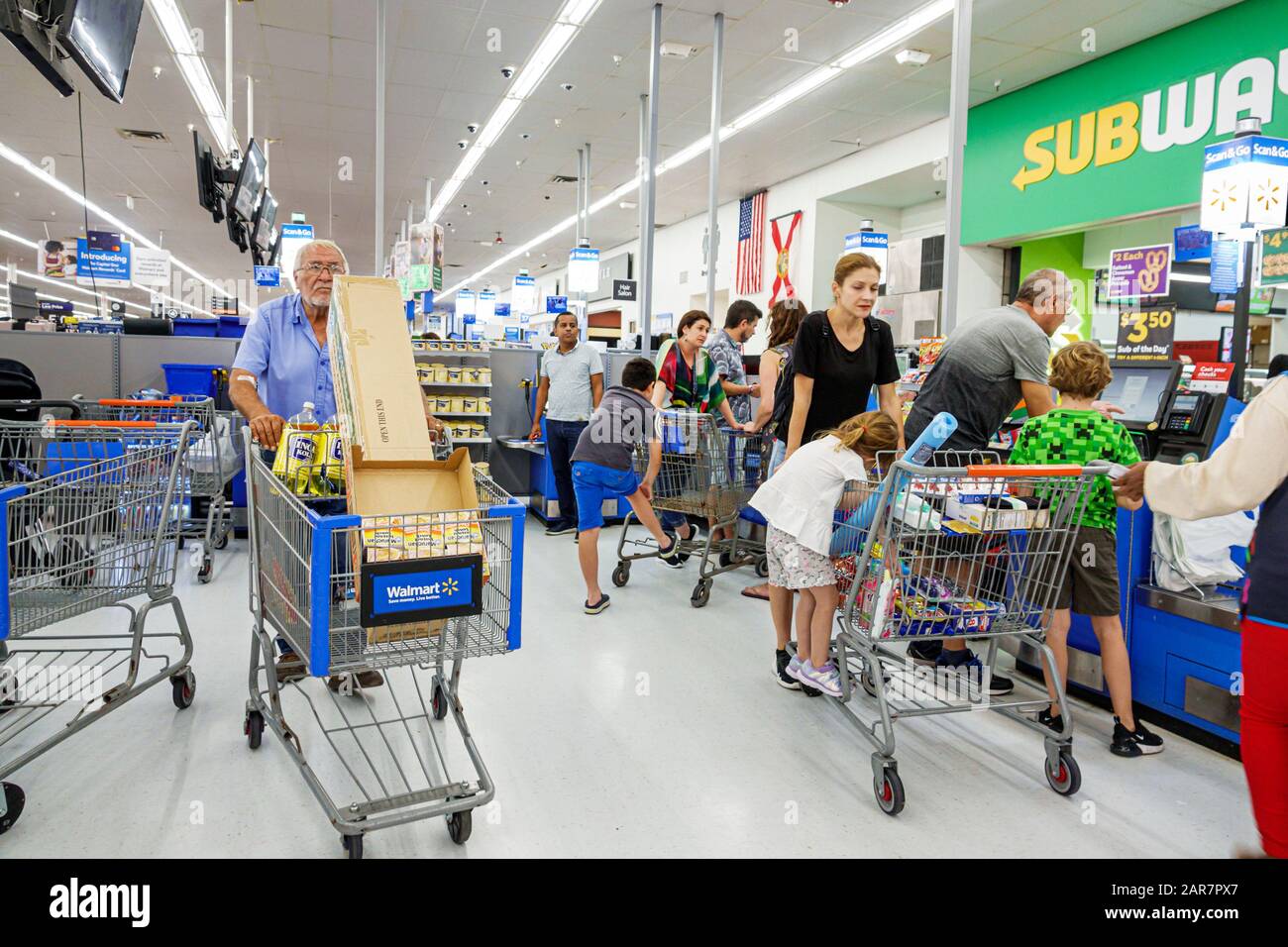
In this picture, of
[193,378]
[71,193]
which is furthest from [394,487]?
[71,193]

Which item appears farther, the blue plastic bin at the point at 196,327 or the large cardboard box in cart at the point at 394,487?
the blue plastic bin at the point at 196,327

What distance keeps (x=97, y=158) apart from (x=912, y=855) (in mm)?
16310

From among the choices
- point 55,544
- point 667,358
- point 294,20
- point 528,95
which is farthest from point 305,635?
point 528,95

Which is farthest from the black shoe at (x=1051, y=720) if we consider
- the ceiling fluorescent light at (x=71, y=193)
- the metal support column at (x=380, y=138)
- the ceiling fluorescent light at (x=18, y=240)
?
the ceiling fluorescent light at (x=18, y=240)

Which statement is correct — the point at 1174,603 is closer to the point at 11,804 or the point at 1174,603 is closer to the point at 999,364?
the point at 999,364

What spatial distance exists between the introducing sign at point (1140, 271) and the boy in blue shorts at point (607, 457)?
5.56 meters

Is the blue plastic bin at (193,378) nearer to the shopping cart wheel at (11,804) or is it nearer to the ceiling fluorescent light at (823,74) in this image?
the shopping cart wheel at (11,804)

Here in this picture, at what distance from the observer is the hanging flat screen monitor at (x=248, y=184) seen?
8789 mm

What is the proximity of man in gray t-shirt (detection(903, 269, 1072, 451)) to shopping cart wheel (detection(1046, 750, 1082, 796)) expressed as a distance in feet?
4.17

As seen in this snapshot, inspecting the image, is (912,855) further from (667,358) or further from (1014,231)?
(1014,231)

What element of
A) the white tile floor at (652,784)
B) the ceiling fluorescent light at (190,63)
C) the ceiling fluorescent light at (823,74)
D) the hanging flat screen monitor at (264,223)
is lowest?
the white tile floor at (652,784)

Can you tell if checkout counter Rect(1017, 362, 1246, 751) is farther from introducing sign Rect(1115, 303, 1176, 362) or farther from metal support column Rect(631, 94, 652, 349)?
metal support column Rect(631, 94, 652, 349)

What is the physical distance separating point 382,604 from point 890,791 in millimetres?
1583

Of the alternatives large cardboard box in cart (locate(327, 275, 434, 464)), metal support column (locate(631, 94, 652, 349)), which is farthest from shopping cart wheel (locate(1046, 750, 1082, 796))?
metal support column (locate(631, 94, 652, 349))
